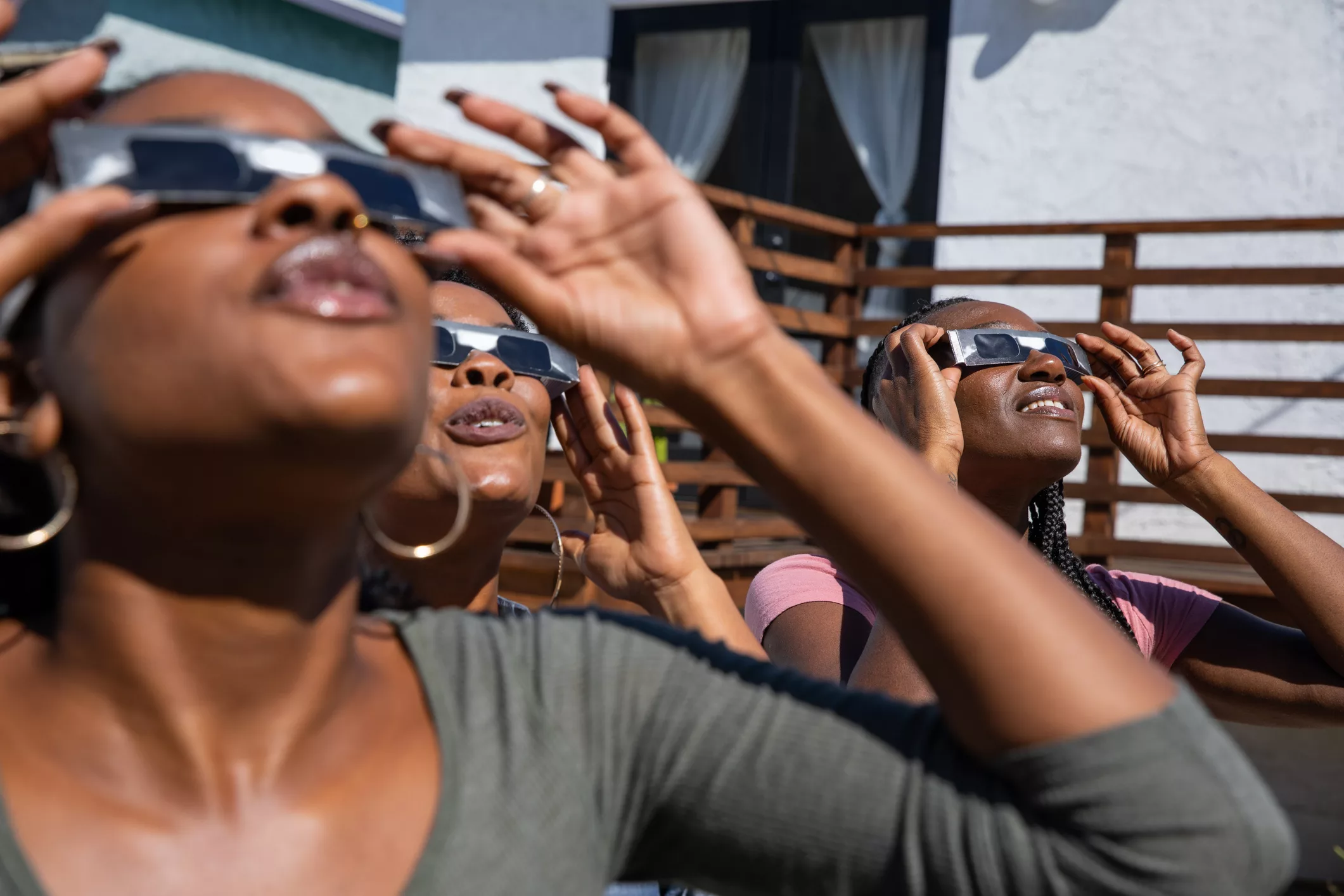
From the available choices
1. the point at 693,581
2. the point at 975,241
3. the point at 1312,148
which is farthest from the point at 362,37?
the point at 693,581

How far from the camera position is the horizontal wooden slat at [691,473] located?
636cm

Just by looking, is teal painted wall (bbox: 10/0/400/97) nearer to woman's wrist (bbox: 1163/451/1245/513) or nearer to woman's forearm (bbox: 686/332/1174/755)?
woman's wrist (bbox: 1163/451/1245/513)

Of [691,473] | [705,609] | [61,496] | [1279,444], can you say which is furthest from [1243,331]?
[61,496]

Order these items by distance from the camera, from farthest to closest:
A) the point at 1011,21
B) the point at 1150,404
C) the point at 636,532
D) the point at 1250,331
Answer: the point at 1011,21, the point at 1250,331, the point at 1150,404, the point at 636,532

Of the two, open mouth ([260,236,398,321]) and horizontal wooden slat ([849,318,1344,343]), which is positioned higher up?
open mouth ([260,236,398,321])

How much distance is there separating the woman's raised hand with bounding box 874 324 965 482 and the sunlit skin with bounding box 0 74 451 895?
6.54 feet

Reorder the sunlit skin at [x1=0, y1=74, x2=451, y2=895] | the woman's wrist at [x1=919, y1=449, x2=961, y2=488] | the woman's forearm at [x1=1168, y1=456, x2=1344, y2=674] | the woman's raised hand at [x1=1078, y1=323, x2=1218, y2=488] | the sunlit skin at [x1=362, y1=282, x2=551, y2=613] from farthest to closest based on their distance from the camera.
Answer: the woman's raised hand at [x1=1078, y1=323, x2=1218, y2=488] → the woman's forearm at [x1=1168, y1=456, x2=1344, y2=674] → the woman's wrist at [x1=919, y1=449, x2=961, y2=488] → the sunlit skin at [x1=362, y1=282, x2=551, y2=613] → the sunlit skin at [x1=0, y1=74, x2=451, y2=895]

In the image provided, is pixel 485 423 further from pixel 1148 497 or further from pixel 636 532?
pixel 1148 497

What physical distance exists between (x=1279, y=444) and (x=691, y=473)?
306cm

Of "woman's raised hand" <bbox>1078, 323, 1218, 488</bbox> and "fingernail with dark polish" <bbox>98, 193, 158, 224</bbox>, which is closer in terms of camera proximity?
"fingernail with dark polish" <bbox>98, 193, 158, 224</bbox>

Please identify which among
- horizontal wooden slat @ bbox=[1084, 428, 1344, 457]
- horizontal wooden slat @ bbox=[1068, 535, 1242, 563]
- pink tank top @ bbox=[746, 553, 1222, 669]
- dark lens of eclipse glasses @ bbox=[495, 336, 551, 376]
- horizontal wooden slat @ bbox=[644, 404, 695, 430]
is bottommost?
horizontal wooden slat @ bbox=[1068, 535, 1242, 563]

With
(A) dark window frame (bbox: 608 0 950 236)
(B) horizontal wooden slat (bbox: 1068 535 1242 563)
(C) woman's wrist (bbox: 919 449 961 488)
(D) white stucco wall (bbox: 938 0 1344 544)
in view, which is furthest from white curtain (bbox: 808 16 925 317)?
(C) woman's wrist (bbox: 919 449 961 488)

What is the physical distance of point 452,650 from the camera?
168 cm

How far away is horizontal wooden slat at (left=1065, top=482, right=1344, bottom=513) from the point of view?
21.1 feet
